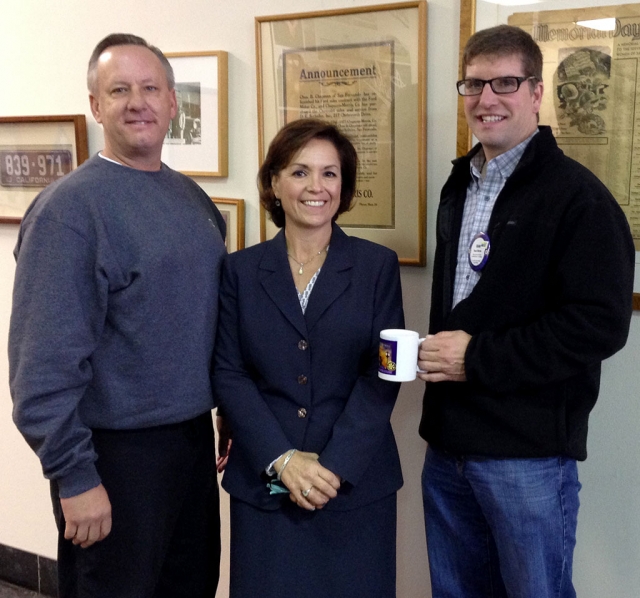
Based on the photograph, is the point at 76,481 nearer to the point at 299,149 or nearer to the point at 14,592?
the point at 299,149

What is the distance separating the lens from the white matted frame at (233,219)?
6.81 feet

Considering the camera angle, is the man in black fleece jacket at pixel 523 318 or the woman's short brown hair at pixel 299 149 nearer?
the man in black fleece jacket at pixel 523 318

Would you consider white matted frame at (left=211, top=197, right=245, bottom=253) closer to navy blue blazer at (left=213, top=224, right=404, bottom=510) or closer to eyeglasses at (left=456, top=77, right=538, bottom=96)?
navy blue blazer at (left=213, top=224, right=404, bottom=510)

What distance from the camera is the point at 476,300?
4.64ft

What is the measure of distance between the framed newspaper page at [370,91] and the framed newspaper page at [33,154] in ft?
2.37

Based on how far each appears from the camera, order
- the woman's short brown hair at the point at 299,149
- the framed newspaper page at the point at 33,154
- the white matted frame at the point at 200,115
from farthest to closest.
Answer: the framed newspaper page at the point at 33,154 → the white matted frame at the point at 200,115 → the woman's short brown hair at the point at 299,149

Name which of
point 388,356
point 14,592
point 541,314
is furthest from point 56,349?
point 14,592

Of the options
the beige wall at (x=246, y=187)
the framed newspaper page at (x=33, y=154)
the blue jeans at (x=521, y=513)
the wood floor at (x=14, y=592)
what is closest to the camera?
the blue jeans at (x=521, y=513)

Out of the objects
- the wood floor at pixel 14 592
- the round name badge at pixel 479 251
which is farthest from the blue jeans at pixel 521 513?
the wood floor at pixel 14 592

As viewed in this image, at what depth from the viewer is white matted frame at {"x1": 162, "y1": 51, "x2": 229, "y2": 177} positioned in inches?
80.1

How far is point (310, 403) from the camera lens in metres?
1.47

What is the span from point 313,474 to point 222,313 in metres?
0.42

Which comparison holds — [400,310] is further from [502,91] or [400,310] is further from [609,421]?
[609,421]

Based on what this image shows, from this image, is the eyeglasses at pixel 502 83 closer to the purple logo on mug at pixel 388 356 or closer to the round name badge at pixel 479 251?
→ the round name badge at pixel 479 251
